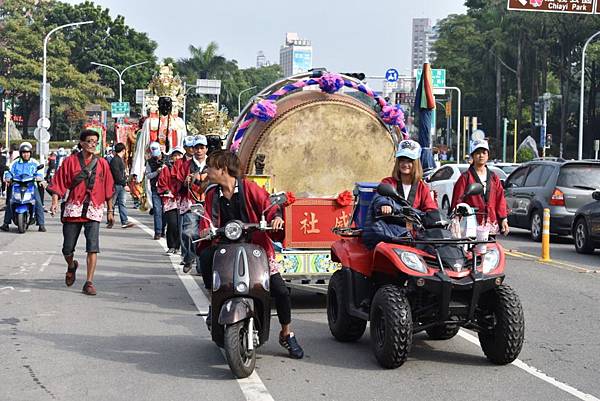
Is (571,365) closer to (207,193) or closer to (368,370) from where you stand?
(368,370)

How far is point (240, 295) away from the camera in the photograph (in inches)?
282

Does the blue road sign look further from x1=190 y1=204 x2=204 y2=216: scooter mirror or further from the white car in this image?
x1=190 y1=204 x2=204 y2=216: scooter mirror

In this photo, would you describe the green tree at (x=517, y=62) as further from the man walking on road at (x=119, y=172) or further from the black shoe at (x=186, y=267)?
the black shoe at (x=186, y=267)

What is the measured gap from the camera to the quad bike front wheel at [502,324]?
24.7 ft

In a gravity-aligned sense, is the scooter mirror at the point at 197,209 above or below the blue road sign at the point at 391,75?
below

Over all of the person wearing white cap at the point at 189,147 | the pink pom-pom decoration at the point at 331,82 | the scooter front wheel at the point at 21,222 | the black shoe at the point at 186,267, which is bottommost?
the black shoe at the point at 186,267

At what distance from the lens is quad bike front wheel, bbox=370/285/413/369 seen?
7.29 metres

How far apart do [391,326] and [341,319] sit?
126 cm

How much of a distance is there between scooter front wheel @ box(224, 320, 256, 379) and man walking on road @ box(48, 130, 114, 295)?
4753mm

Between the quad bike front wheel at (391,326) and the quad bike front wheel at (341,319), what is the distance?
30.9 inches

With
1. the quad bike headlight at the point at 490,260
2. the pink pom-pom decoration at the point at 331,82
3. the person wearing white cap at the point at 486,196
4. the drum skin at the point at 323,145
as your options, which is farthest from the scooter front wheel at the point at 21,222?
the quad bike headlight at the point at 490,260

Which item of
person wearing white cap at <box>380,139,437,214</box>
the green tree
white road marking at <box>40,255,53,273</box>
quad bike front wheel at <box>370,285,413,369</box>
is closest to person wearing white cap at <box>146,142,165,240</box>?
white road marking at <box>40,255,53,273</box>

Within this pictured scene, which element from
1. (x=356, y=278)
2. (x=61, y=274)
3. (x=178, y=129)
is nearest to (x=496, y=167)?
(x=178, y=129)

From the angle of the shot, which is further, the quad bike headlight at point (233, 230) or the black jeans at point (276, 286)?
the black jeans at point (276, 286)
